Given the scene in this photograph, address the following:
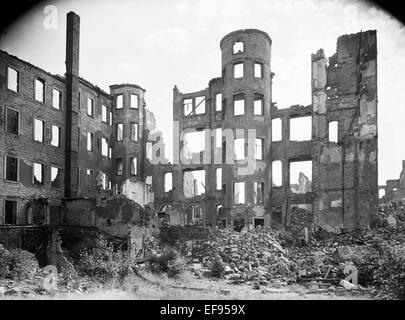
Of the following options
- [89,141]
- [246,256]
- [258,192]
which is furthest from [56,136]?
[246,256]

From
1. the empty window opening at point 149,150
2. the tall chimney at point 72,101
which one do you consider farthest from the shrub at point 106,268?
the empty window opening at point 149,150

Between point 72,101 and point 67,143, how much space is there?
110 inches

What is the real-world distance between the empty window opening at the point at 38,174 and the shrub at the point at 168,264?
1284 cm

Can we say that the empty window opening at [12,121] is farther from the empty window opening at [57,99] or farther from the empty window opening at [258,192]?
the empty window opening at [258,192]

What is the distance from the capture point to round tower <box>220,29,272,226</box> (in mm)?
27797

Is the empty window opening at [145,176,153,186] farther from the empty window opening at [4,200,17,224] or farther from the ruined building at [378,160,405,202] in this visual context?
the ruined building at [378,160,405,202]

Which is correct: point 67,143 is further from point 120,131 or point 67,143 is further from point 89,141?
point 120,131

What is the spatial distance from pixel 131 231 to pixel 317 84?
1559 cm

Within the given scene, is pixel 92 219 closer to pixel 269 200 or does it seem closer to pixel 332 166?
pixel 269 200

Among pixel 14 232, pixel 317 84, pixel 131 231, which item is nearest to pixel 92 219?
pixel 131 231

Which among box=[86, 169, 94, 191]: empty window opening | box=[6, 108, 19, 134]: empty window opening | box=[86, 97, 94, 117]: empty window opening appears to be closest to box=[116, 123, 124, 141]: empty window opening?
box=[86, 97, 94, 117]: empty window opening

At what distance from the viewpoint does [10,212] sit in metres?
23.0

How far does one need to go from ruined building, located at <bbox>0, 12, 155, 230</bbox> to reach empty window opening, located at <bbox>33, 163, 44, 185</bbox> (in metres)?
0.06

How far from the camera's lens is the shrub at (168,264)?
1416 cm
